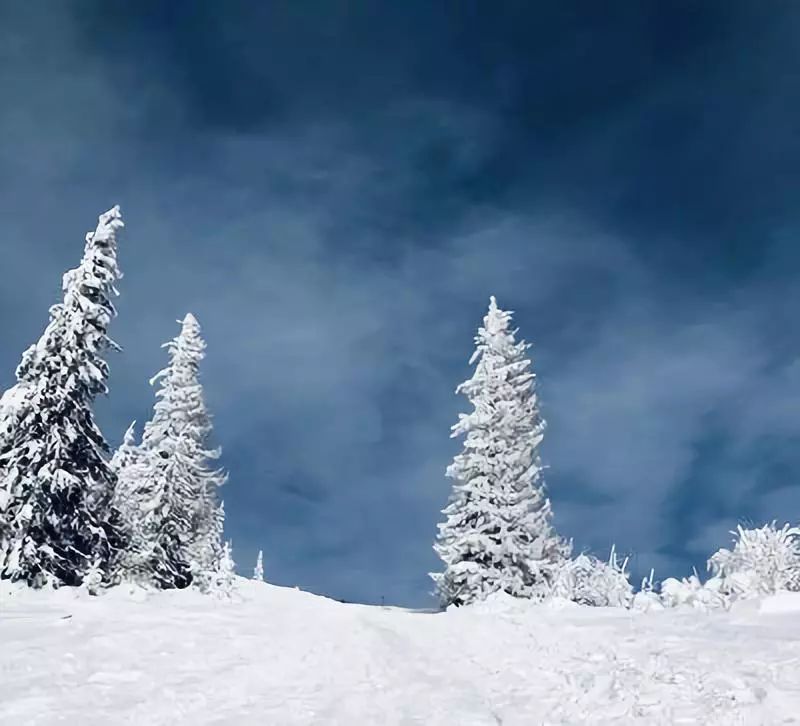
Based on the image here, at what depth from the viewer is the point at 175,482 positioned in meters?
30.5

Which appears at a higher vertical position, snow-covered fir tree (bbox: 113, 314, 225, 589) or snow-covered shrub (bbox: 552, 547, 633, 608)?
snow-covered fir tree (bbox: 113, 314, 225, 589)

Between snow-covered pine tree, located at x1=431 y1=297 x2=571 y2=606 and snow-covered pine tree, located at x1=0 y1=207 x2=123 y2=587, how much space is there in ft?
40.3

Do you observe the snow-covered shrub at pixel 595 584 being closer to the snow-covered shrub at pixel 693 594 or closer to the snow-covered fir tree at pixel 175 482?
the snow-covered shrub at pixel 693 594

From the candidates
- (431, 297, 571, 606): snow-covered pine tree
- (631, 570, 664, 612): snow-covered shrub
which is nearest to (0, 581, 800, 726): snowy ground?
(631, 570, 664, 612): snow-covered shrub

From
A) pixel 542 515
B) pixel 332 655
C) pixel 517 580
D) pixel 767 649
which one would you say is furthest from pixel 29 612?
pixel 542 515

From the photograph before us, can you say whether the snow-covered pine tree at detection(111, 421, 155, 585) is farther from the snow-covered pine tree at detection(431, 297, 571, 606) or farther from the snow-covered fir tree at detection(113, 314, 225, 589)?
the snow-covered pine tree at detection(431, 297, 571, 606)

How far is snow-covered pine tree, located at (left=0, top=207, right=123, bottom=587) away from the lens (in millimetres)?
20969

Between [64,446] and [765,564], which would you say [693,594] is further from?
[64,446]

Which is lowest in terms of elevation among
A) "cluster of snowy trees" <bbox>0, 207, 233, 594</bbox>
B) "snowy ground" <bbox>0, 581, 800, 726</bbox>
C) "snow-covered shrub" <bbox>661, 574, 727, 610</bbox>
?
"snowy ground" <bbox>0, 581, 800, 726</bbox>

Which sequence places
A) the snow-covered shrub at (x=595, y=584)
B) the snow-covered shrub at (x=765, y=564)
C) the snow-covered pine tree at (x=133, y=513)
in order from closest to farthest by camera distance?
the snow-covered shrub at (x=765, y=564) → the snow-covered shrub at (x=595, y=584) → the snow-covered pine tree at (x=133, y=513)

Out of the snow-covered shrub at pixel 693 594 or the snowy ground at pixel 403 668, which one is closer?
the snowy ground at pixel 403 668

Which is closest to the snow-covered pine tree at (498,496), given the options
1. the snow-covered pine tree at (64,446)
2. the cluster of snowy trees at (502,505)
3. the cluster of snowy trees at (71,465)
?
the cluster of snowy trees at (502,505)

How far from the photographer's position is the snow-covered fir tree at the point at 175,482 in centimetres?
2914

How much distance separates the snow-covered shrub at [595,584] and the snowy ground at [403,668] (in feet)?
15.1
